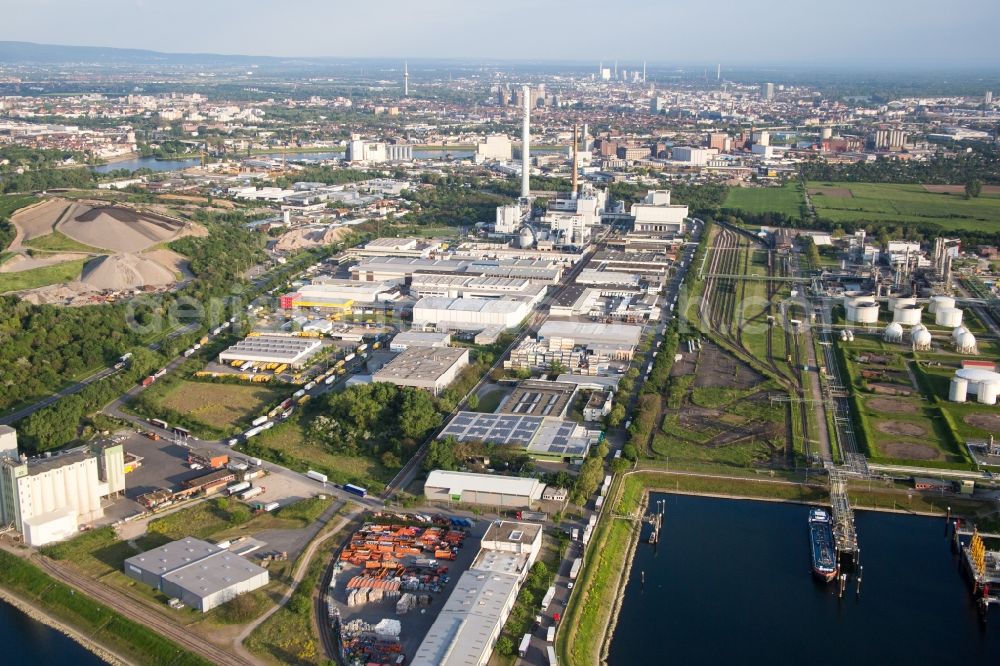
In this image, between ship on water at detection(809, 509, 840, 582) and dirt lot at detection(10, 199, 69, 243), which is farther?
dirt lot at detection(10, 199, 69, 243)

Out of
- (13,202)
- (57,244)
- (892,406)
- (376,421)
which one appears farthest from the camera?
(13,202)

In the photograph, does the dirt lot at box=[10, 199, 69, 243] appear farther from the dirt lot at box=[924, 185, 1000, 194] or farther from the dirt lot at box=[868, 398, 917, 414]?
the dirt lot at box=[924, 185, 1000, 194]

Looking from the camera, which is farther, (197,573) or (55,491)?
(55,491)

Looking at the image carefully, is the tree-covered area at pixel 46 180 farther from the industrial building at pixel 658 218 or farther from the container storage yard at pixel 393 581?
the container storage yard at pixel 393 581

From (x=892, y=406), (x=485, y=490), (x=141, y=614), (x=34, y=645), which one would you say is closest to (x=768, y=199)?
(x=892, y=406)

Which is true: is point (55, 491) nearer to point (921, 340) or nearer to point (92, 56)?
point (921, 340)

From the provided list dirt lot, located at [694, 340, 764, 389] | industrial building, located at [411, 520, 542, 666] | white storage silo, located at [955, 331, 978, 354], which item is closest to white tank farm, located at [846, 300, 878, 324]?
white storage silo, located at [955, 331, 978, 354]

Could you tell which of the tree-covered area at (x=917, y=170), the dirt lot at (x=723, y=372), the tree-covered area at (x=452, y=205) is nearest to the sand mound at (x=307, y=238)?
the tree-covered area at (x=452, y=205)
